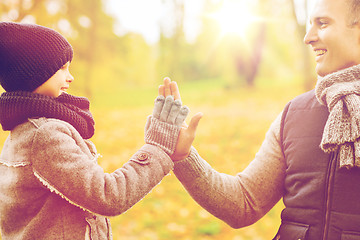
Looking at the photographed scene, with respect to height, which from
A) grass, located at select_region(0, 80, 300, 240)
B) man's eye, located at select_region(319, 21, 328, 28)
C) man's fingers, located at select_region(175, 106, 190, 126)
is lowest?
grass, located at select_region(0, 80, 300, 240)

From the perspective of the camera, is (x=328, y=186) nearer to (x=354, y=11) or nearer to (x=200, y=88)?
(x=354, y=11)

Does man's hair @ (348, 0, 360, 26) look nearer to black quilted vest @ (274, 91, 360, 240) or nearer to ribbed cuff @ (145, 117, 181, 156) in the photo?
black quilted vest @ (274, 91, 360, 240)

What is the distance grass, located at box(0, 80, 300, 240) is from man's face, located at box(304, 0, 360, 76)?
7.96 ft

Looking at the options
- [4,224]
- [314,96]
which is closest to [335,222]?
[314,96]

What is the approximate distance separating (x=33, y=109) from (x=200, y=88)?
13.6m

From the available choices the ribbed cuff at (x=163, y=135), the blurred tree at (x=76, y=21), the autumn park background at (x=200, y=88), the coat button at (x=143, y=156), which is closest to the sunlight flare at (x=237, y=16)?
the autumn park background at (x=200, y=88)

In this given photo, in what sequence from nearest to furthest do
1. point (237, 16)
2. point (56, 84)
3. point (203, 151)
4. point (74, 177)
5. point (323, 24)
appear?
point (74, 177), point (56, 84), point (323, 24), point (203, 151), point (237, 16)

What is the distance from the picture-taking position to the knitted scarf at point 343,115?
1575 mm

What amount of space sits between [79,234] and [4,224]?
12.7 inches

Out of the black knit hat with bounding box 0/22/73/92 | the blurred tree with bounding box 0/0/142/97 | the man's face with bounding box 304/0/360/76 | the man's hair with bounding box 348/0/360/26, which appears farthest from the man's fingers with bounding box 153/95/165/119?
the blurred tree with bounding box 0/0/142/97

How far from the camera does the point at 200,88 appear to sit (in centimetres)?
1488

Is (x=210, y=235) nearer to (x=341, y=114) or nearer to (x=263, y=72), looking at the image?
(x=341, y=114)

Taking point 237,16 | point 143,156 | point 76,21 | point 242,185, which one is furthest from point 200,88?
point 143,156

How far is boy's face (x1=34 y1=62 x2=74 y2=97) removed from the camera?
1.50 m
